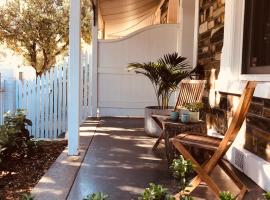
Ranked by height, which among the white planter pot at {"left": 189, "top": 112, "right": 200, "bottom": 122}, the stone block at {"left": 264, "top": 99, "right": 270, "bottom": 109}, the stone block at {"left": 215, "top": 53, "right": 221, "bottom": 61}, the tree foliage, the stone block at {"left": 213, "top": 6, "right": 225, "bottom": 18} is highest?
the tree foliage

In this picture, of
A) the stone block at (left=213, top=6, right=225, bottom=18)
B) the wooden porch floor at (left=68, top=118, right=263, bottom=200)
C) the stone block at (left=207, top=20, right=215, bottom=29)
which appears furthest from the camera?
the stone block at (left=207, top=20, right=215, bottom=29)

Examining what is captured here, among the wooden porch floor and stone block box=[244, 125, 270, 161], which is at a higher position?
stone block box=[244, 125, 270, 161]

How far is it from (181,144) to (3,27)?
11.2 m

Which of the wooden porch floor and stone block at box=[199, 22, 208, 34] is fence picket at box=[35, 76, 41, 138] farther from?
stone block at box=[199, 22, 208, 34]

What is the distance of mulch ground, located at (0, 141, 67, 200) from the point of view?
348cm

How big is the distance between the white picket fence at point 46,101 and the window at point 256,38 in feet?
13.1

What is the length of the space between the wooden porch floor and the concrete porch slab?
0.06 metres

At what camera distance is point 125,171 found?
3652 millimetres

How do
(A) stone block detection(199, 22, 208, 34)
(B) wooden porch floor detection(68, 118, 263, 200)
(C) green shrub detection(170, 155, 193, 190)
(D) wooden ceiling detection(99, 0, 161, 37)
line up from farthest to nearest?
(D) wooden ceiling detection(99, 0, 161, 37) < (A) stone block detection(199, 22, 208, 34) < (B) wooden porch floor detection(68, 118, 263, 200) < (C) green shrub detection(170, 155, 193, 190)

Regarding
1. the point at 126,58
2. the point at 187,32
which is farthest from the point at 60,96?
the point at 187,32

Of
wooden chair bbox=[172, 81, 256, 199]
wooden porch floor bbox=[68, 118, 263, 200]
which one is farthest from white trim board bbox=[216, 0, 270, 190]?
wooden chair bbox=[172, 81, 256, 199]

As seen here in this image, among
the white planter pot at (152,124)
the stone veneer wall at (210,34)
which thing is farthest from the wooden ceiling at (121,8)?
the white planter pot at (152,124)

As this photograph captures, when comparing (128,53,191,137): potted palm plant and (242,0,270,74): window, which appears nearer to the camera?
(242,0,270,74): window

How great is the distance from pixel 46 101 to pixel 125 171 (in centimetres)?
388
